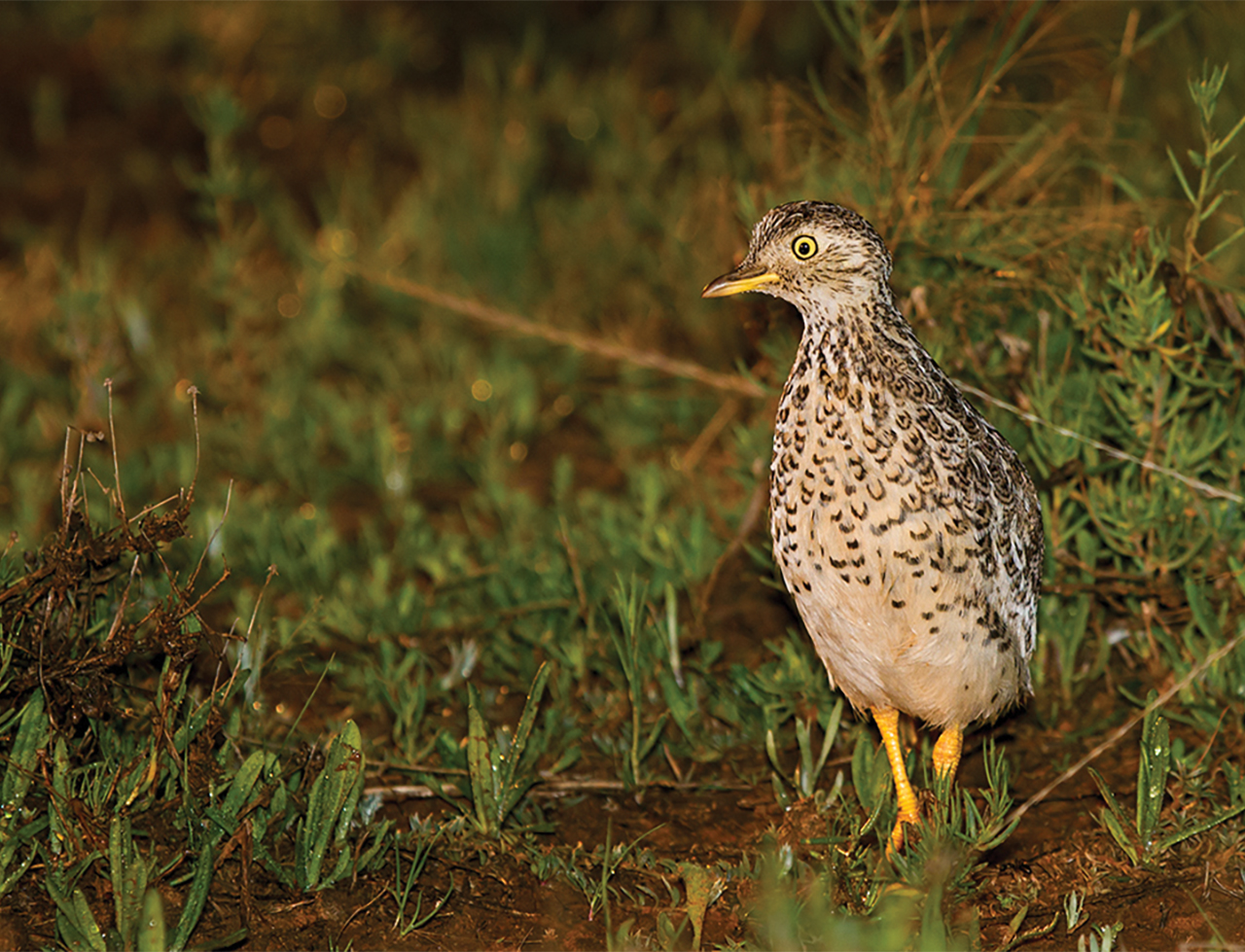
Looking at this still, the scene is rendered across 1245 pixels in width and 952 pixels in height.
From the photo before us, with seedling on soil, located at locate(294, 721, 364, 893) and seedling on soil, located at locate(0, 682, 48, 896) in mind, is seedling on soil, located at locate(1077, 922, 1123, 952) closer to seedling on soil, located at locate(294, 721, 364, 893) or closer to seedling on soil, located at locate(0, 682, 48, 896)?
seedling on soil, located at locate(294, 721, 364, 893)

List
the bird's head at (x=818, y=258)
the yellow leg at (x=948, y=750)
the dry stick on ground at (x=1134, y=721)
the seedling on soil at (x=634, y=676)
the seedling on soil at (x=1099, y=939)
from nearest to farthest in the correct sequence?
the seedling on soil at (x=1099, y=939)
the bird's head at (x=818, y=258)
the dry stick on ground at (x=1134, y=721)
the yellow leg at (x=948, y=750)
the seedling on soil at (x=634, y=676)

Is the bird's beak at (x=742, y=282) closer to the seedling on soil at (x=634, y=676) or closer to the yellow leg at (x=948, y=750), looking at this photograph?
the seedling on soil at (x=634, y=676)

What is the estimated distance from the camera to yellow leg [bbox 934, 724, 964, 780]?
365cm

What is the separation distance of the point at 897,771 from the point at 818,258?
1256mm

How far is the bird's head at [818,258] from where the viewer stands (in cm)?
337

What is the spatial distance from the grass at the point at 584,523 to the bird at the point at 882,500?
0.29m

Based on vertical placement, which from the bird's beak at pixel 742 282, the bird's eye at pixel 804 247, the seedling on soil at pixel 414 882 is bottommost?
the seedling on soil at pixel 414 882

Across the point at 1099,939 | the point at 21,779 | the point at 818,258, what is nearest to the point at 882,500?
the point at 818,258

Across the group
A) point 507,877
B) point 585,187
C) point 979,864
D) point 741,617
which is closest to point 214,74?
point 585,187

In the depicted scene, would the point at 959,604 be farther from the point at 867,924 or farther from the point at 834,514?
the point at 867,924

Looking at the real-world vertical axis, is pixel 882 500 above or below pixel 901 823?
above

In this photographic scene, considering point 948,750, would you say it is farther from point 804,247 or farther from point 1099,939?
point 804,247

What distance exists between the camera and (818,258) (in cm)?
339

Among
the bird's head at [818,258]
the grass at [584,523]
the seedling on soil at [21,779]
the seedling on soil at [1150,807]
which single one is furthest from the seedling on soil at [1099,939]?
the seedling on soil at [21,779]
